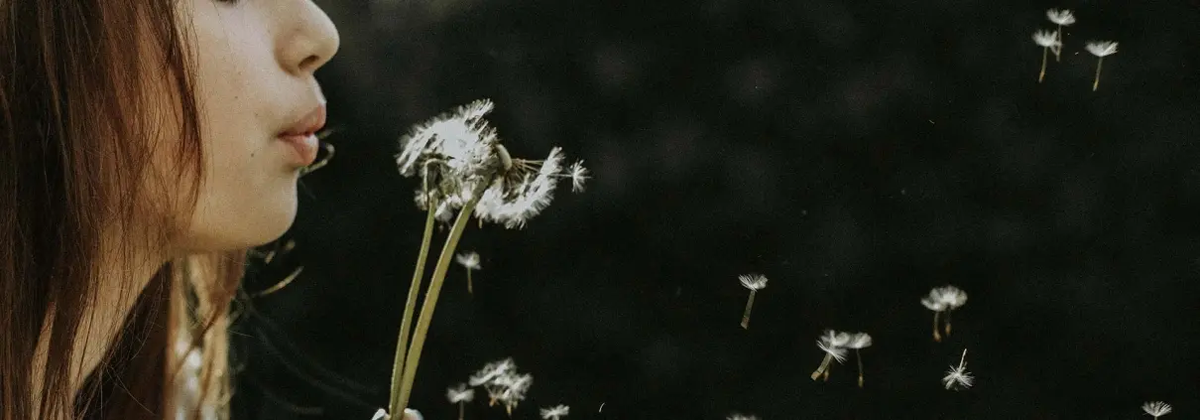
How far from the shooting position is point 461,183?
0.56 meters

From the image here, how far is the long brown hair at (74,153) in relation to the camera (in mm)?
445

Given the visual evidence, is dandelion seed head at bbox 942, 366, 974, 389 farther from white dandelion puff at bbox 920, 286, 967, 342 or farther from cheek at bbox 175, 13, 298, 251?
cheek at bbox 175, 13, 298, 251

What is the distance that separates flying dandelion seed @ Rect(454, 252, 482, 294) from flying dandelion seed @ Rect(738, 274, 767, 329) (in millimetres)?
154

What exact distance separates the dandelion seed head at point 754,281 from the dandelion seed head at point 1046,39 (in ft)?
0.53

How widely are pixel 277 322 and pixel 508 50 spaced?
0.72 feet

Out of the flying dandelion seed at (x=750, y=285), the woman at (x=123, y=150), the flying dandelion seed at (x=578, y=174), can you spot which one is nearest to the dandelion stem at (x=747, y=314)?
the flying dandelion seed at (x=750, y=285)

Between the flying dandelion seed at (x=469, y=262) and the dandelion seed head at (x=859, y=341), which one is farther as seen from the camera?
the flying dandelion seed at (x=469, y=262)

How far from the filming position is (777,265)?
57cm

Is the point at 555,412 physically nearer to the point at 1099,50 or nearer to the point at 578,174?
the point at 578,174

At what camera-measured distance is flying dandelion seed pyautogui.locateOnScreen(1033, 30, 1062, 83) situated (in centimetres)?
51

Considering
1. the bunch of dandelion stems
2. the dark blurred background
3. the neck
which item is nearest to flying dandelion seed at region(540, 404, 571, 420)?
the dark blurred background

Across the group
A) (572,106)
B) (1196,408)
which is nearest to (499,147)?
(572,106)

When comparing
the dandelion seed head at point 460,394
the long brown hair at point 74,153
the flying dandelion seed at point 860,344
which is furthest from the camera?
the dandelion seed head at point 460,394

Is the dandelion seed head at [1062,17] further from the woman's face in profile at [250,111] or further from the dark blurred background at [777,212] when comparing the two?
the woman's face in profile at [250,111]
